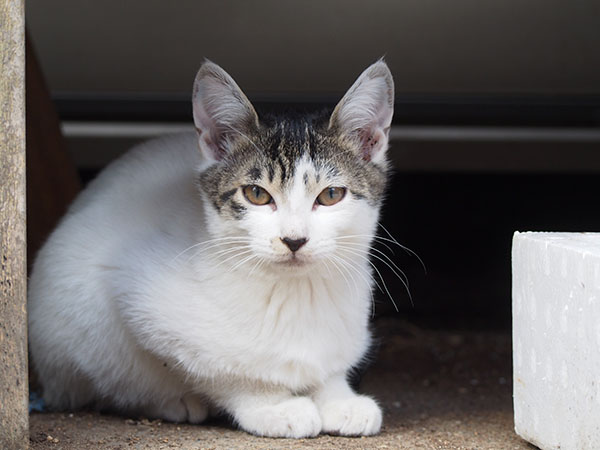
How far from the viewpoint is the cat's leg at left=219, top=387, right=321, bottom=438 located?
2.46 meters

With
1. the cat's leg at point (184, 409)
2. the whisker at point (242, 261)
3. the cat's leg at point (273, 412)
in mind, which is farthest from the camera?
the cat's leg at point (184, 409)

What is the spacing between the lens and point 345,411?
100 inches

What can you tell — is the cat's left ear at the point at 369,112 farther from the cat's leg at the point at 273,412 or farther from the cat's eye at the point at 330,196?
the cat's leg at the point at 273,412

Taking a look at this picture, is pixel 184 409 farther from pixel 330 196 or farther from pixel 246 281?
Result: pixel 330 196

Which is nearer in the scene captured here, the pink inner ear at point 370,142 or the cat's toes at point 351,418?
the cat's toes at point 351,418

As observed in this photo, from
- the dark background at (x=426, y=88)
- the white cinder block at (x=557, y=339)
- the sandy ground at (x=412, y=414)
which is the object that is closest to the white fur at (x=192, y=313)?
the sandy ground at (x=412, y=414)

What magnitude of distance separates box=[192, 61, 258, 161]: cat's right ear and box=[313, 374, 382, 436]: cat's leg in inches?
34.2

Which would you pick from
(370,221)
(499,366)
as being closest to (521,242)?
(370,221)

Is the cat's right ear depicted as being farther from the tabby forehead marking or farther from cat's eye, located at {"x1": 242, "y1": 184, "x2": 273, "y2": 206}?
cat's eye, located at {"x1": 242, "y1": 184, "x2": 273, "y2": 206}

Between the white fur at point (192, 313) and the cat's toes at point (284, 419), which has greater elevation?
the white fur at point (192, 313)

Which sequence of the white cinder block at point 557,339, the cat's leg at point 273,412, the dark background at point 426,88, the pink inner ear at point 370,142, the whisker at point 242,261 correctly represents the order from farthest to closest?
the dark background at point 426,88
the pink inner ear at point 370,142
the cat's leg at point 273,412
the whisker at point 242,261
the white cinder block at point 557,339

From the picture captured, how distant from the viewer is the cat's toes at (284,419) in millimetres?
2463

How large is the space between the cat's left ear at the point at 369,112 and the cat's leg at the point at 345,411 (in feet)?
2.59

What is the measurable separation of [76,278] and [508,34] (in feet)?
7.30
